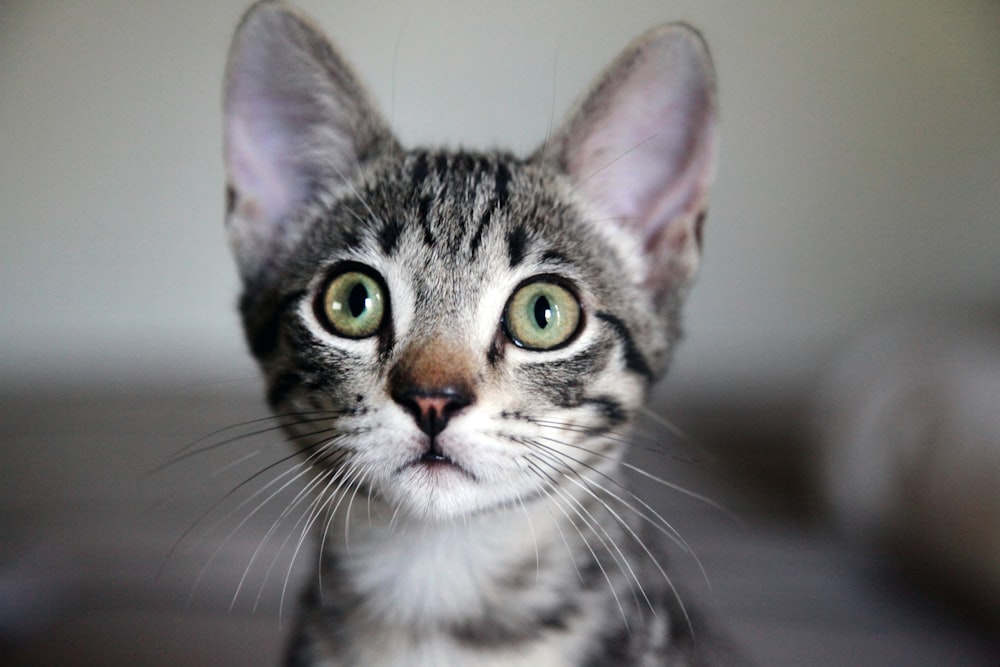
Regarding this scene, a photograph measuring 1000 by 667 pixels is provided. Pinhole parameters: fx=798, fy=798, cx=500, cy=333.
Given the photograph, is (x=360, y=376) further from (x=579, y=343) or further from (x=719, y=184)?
(x=719, y=184)

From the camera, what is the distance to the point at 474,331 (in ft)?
1.75

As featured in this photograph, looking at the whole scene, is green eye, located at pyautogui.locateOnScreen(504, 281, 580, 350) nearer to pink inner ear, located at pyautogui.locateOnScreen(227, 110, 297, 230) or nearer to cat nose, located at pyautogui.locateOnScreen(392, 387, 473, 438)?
cat nose, located at pyautogui.locateOnScreen(392, 387, 473, 438)

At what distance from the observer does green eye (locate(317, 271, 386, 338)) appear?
56 cm

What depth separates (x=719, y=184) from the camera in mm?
750

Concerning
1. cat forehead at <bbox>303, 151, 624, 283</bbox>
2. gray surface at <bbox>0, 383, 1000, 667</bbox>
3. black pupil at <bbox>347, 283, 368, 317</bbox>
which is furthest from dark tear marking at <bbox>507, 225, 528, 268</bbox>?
gray surface at <bbox>0, 383, 1000, 667</bbox>

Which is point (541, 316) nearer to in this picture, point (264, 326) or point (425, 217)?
point (425, 217)

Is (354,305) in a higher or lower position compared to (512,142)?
lower

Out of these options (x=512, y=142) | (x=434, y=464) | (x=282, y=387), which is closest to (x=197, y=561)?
(x=282, y=387)

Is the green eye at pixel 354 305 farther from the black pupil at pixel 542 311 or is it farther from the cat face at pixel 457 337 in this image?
the black pupil at pixel 542 311

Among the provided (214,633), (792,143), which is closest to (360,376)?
(214,633)

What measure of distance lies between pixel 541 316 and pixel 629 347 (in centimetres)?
8

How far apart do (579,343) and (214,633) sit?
0.44 metres

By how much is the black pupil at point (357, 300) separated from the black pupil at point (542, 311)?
0.40 ft

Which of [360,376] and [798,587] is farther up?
[360,376]
